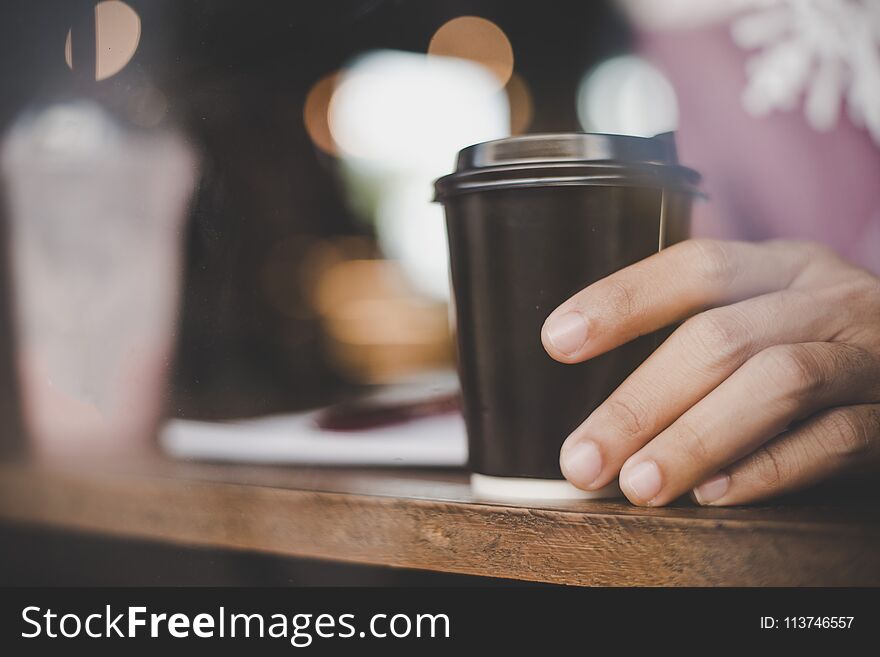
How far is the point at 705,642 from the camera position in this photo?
636 mm

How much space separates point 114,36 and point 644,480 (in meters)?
0.59

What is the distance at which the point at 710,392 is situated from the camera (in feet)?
1.56

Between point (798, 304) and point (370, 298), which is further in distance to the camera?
point (370, 298)

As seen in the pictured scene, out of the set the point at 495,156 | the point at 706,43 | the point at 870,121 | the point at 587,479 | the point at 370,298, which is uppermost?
the point at 370,298

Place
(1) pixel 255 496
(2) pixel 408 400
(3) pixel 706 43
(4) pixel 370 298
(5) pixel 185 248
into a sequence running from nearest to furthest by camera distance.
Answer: (1) pixel 255 496 → (5) pixel 185 248 → (2) pixel 408 400 → (3) pixel 706 43 → (4) pixel 370 298

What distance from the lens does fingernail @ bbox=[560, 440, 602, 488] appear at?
48cm

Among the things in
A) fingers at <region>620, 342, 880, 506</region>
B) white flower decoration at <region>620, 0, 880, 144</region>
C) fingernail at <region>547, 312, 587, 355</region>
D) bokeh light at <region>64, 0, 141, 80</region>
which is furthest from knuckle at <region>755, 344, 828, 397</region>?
bokeh light at <region>64, 0, 141, 80</region>

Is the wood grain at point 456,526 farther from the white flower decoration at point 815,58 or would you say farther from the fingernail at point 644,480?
the white flower decoration at point 815,58

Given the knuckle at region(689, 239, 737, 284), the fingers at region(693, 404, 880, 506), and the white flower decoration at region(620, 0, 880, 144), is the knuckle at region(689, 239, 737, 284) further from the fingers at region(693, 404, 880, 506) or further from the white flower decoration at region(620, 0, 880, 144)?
the white flower decoration at region(620, 0, 880, 144)

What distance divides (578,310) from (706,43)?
1.55 m

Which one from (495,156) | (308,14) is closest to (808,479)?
(495,156)

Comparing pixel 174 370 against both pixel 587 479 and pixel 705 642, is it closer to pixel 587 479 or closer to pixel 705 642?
pixel 587 479

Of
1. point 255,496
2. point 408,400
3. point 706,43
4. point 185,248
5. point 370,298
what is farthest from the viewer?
point 370,298

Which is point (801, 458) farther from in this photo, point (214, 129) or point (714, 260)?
point (214, 129)
